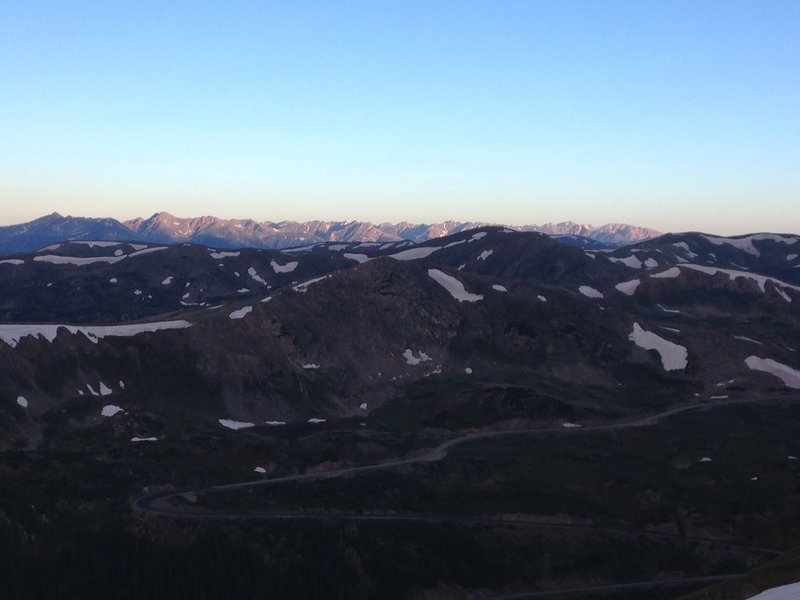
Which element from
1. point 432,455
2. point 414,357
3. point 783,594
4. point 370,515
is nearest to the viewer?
point 783,594

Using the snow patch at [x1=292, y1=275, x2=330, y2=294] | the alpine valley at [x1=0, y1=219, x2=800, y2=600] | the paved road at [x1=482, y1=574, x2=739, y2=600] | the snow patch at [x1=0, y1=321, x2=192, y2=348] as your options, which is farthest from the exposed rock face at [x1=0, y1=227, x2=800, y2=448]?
the paved road at [x1=482, y1=574, x2=739, y2=600]

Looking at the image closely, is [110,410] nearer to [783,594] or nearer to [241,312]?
[241,312]

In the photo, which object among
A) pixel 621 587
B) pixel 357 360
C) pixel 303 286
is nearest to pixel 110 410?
pixel 357 360

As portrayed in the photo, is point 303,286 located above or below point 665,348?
above

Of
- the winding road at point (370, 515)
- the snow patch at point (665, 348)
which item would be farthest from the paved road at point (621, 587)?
the snow patch at point (665, 348)

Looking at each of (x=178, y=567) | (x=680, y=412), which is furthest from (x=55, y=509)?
(x=680, y=412)

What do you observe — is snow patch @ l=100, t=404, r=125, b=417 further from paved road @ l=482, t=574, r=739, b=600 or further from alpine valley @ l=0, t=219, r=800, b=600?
paved road @ l=482, t=574, r=739, b=600

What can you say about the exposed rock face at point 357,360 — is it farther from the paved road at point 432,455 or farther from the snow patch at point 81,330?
the paved road at point 432,455

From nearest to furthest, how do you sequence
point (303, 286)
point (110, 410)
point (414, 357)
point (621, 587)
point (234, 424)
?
point (621, 587) → point (110, 410) → point (234, 424) → point (414, 357) → point (303, 286)
